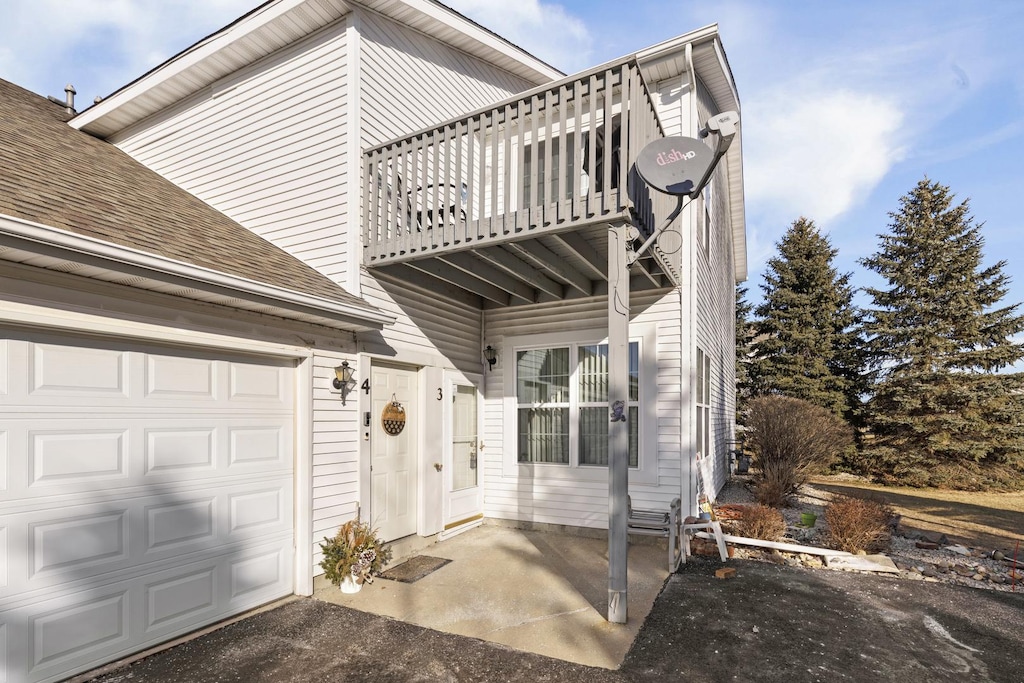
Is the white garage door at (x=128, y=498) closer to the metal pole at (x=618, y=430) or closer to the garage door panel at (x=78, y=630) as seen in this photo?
the garage door panel at (x=78, y=630)

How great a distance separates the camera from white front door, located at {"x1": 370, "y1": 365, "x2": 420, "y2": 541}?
5.57 m

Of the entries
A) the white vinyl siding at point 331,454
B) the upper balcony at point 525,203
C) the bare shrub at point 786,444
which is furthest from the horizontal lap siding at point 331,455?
the bare shrub at point 786,444

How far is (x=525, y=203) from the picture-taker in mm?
5062

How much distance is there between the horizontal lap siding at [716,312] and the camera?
7.25 meters

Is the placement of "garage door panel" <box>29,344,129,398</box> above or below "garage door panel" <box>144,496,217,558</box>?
above

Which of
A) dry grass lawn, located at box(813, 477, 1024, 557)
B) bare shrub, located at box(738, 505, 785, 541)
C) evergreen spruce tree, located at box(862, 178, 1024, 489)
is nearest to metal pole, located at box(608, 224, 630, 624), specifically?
bare shrub, located at box(738, 505, 785, 541)

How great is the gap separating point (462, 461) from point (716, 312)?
520 centimetres

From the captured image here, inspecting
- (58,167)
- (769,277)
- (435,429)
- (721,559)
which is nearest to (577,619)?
(721,559)

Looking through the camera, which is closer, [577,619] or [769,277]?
[577,619]

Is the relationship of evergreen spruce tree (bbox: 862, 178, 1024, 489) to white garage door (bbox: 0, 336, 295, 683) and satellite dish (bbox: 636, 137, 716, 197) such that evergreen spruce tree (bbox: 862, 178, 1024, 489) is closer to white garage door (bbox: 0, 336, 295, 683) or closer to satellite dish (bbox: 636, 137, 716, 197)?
satellite dish (bbox: 636, 137, 716, 197)

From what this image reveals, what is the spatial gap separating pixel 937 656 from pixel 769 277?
17.2 m

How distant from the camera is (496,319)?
293 inches

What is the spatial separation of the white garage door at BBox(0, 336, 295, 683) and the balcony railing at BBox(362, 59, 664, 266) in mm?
1863

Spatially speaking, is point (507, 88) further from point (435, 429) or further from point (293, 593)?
point (293, 593)
